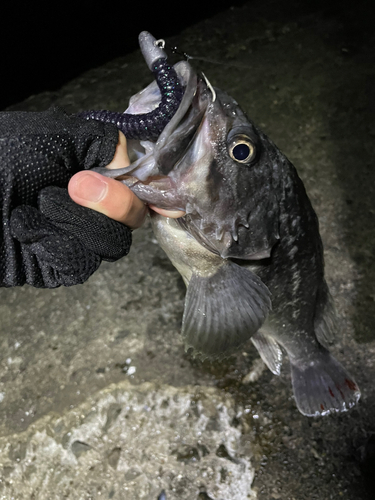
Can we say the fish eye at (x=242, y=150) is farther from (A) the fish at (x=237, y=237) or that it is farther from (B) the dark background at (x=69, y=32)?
(B) the dark background at (x=69, y=32)

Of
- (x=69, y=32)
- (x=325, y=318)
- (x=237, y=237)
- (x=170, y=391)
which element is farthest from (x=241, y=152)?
(x=69, y=32)

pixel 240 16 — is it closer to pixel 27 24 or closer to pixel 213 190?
pixel 27 24

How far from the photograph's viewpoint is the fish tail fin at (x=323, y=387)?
212 cm

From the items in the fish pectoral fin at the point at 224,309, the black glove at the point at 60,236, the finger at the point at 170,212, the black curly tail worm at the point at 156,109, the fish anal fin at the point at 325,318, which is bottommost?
the fish anal fin at the point at 325,318

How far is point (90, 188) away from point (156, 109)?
1.19 ft

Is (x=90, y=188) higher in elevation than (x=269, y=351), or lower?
higher

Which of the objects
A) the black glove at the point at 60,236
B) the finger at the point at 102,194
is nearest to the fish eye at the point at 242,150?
the finger at the point at 102,194

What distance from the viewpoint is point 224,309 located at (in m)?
1.77

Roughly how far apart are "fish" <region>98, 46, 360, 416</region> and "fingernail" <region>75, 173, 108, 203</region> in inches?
4.3

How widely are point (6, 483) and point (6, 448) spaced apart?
174 millimetres

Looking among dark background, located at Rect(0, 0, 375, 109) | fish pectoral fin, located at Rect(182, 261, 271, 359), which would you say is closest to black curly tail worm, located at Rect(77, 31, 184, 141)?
fish pectoral fin, located at Rect(182, 261, 271, 359)

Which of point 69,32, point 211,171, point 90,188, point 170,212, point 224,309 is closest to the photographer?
point 90,188

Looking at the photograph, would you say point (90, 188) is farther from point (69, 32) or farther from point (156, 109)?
point (69, 32)

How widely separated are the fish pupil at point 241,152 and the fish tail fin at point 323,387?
125cm
